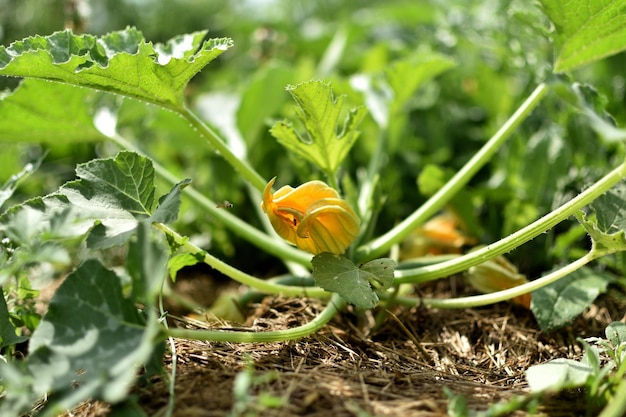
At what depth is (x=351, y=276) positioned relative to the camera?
1.42 metres

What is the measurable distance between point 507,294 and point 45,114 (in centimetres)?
144

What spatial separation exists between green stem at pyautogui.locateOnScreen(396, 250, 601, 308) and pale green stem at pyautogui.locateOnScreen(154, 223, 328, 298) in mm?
248

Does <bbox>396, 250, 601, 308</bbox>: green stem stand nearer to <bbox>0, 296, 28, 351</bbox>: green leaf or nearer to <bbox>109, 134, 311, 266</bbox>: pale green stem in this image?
<bbox>109, 134, 311, 266</bbox>: pale green stem

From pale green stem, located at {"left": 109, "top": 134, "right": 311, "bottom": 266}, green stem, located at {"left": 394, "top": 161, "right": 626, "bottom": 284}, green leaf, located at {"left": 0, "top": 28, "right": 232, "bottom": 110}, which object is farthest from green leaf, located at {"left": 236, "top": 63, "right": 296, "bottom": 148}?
green stem, located at {"left": 394, "top": 161, "right": 626, "bottom": 284}

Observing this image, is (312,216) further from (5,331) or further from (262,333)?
(5,331)

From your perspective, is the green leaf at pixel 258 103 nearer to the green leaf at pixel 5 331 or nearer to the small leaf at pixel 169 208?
the small leaf at pixel 169 208

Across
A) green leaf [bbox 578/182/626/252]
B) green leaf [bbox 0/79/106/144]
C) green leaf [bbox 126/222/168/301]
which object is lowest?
green leaf [bbox 578/182/626/252]

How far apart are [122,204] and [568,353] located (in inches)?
45.7

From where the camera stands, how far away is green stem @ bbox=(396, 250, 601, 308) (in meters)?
1.46

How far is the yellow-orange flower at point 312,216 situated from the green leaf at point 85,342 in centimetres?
39

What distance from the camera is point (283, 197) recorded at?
142 cm

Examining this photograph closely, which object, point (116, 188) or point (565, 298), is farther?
point (565, 298)

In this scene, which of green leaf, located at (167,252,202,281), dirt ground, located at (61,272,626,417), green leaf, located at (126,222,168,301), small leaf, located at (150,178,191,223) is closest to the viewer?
green leaf, located at (126,222,168,301)

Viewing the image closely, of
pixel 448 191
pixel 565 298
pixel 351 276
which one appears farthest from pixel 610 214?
pixel 351 276
